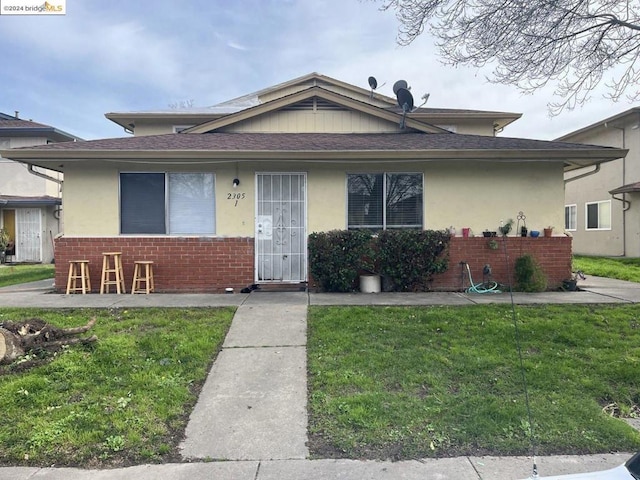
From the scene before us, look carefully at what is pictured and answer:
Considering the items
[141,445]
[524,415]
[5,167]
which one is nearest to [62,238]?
[141,445]

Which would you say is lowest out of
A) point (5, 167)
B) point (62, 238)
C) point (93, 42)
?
point (62, 238)

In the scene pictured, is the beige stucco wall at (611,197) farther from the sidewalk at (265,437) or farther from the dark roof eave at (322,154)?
the sidewalk at (265,437)

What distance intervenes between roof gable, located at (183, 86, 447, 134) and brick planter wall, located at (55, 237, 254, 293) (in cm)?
371

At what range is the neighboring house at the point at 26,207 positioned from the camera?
19.3 m

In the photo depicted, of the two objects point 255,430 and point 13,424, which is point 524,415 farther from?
point 13,424

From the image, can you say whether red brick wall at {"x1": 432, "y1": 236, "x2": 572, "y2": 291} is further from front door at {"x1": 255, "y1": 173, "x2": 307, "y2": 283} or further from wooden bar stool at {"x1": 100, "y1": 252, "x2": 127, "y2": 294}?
wooden bar stool at {"x1": 100, "y1": 252, "x2": 127, "y2": 294}

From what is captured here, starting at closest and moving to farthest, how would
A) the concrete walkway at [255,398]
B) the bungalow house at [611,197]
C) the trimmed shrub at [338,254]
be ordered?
the concrete walkway at [255,398] → the trimmed shrub at [338,254] → the bungalow house at [611,197]

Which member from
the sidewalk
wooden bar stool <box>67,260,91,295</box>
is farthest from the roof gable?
the sidewalk

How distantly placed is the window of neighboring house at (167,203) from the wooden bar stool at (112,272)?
663mm

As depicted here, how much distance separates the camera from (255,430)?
12.9 ft

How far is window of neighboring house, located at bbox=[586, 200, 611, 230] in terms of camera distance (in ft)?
61.3

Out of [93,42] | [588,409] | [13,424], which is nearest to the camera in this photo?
[13,424]

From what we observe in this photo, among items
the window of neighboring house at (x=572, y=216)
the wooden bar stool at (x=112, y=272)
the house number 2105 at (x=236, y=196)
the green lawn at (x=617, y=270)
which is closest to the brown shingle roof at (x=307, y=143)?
the house number 2105 at (x=236, y=196)

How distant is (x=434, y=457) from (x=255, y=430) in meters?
1.61
